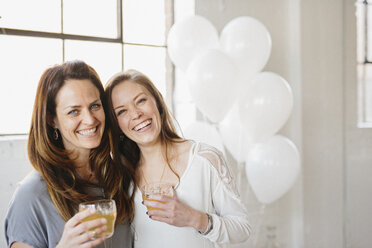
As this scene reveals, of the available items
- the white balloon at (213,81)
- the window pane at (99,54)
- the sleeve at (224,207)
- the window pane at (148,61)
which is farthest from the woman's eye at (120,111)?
the window pane at (148,61)

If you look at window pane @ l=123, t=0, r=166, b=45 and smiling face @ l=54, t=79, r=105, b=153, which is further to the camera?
window pane @ l=123, t=0, r=166, b=45

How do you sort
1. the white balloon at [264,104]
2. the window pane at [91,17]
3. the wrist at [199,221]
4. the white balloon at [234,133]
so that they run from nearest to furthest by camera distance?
the wrist at [199,221]
the white balloon at [264,104]
the white balloon at [234,133]
the window pane at [91,17]

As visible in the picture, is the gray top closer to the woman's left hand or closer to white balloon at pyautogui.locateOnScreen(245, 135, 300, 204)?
the woman's left hand

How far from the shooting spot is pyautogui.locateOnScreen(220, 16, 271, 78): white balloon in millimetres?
2363

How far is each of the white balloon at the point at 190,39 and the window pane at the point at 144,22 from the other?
2.18ft

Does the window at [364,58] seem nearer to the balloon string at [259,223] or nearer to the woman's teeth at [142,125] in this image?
the balloon string at [259,223]

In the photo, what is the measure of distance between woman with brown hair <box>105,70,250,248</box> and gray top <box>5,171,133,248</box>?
345 mm

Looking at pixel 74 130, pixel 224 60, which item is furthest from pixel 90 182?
pixel 224 60

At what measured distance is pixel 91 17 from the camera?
2.83 meters

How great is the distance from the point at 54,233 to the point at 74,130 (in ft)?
1.23

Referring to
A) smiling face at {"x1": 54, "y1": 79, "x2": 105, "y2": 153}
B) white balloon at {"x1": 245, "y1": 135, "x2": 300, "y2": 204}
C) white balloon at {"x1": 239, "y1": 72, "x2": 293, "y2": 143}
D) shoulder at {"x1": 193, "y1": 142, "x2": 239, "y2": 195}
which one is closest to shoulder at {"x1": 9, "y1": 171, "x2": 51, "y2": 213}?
smiling face at {"x1": 54, "y1": 79, "x2": 105, "y2": 153}

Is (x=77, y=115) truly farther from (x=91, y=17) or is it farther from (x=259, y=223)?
(x=259, y=223)

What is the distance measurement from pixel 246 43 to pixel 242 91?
315 millimetres

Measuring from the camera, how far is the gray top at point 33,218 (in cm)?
123
